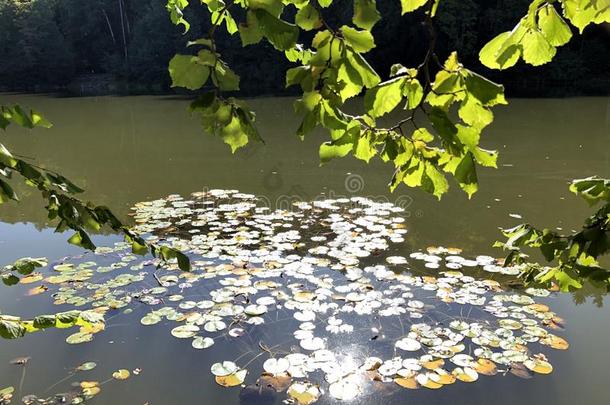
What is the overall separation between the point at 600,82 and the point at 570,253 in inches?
992

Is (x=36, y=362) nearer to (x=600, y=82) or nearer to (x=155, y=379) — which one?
(x=155, y=379)

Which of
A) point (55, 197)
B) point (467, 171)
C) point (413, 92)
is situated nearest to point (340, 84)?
point (413, 92)

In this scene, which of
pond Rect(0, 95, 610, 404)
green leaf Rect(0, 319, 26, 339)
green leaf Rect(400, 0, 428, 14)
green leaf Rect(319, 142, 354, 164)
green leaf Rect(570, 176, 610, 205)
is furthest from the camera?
pond Rect(0, 95, 610, 404)

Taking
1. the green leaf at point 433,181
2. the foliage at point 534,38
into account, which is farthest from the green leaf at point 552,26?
the green leaf at point 433,181

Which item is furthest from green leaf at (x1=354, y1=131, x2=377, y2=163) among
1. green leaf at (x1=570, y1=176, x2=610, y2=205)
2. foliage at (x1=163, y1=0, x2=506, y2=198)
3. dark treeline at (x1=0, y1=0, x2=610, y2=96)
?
dark treeline at (x1=0, y1=0, x2=610, y2=96)

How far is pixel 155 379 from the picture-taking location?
2955 mm

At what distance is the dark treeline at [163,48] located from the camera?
78.3ft

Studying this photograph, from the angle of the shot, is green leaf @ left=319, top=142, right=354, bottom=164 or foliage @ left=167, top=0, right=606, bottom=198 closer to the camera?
foliage @ left=167, top=0, right=606, bottom=198

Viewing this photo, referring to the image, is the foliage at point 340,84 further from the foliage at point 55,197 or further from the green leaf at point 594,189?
the foliage at point 55,197

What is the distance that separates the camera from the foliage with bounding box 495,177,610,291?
0.99 meters

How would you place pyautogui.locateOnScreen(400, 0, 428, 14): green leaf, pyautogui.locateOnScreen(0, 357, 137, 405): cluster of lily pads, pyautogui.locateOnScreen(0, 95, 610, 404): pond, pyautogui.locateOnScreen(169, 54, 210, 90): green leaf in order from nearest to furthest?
pyautogui.locateOnScreen(169, 54, 210, 90): green leaf < pyautogui.locateOnScreen(400, 0, 428, 14): green leaf < pyautogui.locateOnScreen(0, 357, 137, 405): cluster of lily pads < pyautogui.locateOnScreen(0, 95, 610, 404): pond

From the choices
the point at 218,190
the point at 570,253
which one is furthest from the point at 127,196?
the point at 570,253

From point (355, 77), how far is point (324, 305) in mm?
3029

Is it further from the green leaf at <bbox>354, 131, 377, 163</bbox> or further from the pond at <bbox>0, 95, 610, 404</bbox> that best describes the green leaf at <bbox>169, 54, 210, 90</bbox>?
the pond at <bbox>0, 95, 610, 404</bbox>
